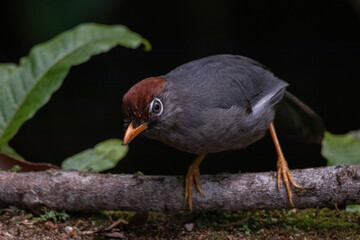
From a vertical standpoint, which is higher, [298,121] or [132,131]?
[132,131]

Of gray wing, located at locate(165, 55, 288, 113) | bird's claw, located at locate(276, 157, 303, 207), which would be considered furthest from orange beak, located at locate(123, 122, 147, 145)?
bird's claw, located at locate(276, 157, 303, 207)

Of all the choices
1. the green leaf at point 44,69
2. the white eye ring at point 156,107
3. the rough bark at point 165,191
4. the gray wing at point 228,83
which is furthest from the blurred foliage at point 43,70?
the white eye ring at point 156,107

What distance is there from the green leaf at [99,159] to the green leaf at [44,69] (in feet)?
1.76

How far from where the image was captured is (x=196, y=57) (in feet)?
22.5

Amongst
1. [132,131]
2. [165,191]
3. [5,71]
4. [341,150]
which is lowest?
[165,191]

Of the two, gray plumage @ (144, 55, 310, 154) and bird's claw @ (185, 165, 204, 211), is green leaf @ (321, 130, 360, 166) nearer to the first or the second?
gray plumage @ (144, 55, 310, 154)

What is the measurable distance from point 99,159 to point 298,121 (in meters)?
1.79

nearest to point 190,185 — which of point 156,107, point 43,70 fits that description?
point 156,107

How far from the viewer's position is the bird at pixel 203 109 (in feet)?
10.9

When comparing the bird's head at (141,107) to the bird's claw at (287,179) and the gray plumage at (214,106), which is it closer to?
the gray plumage at (214,106)

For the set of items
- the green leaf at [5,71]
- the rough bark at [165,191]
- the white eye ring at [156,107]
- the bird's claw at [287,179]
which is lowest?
the rough bark at [165,191]

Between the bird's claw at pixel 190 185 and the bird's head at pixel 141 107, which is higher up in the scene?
the bird's head at pixel 141 107

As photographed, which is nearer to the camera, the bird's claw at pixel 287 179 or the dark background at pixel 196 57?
the bird's claw at pixel 287 179

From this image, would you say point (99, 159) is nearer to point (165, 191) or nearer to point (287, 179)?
point (165, 191)
